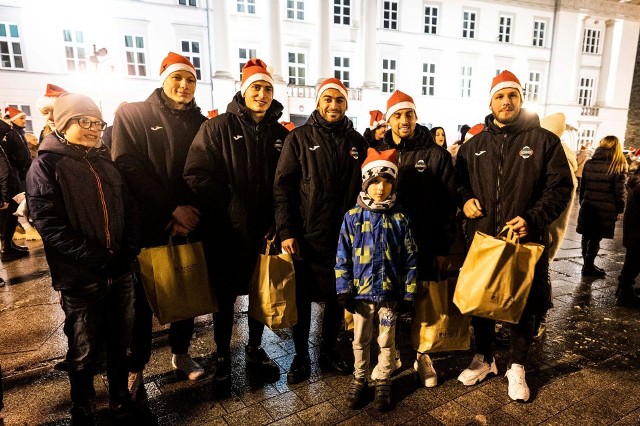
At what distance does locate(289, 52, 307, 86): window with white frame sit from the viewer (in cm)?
2458

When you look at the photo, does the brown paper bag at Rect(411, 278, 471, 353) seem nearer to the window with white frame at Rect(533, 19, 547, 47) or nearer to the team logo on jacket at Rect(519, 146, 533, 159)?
the team logo on jacket at Rect(519, 146, 533, 159)

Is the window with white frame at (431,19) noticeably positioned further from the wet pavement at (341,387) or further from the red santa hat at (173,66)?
the red santa hat at (173,66)

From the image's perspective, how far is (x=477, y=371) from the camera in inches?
128

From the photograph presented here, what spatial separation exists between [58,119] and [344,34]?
25.5m

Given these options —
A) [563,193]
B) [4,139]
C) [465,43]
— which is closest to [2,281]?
[4,139]

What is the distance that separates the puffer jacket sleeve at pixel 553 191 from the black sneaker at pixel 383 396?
5.20ft

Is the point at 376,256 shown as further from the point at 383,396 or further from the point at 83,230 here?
the point at 83,230

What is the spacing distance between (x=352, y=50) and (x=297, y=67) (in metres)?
3.95

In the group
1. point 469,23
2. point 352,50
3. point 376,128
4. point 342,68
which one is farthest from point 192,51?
point 376,128

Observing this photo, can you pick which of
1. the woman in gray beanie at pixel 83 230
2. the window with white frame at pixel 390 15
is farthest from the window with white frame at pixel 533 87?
the woman in gray beanie at pixel 83 230

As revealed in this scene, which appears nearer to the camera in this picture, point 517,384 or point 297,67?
point 517,384

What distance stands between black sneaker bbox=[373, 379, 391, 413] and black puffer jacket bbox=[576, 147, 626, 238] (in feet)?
15.6

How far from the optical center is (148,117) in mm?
2945

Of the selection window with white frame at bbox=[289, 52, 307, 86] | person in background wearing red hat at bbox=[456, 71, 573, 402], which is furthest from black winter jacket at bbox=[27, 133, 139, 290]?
window with white frame at bbox=[289, 52, 307, 86]
